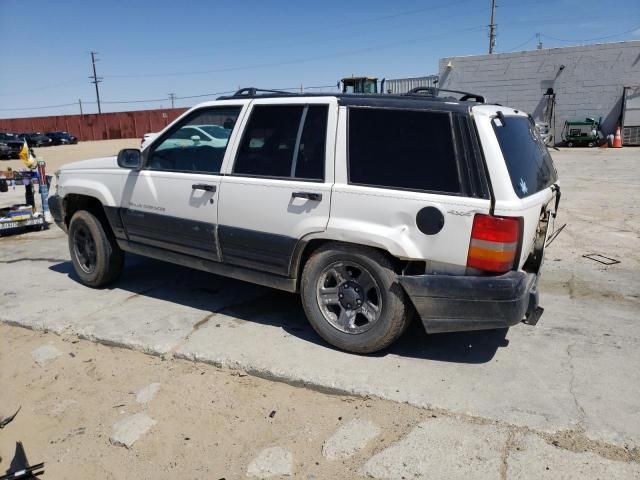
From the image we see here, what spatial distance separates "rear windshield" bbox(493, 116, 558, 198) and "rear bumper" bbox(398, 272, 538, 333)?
23.1 inches

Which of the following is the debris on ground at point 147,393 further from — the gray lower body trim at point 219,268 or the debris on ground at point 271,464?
the gray lower body trim at point 219,268

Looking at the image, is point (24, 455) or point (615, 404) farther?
point (615, 404)

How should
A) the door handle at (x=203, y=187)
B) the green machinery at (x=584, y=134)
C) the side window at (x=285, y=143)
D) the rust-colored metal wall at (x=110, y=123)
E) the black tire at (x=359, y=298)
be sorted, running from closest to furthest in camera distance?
the black tire at (x=359, y=298) < the side window at (x=285, y=143) < the door handle at (x=203, y=187) < the green machinery at (x=584, y=134) < the rust-colored metal wall at (x=110, y=123)

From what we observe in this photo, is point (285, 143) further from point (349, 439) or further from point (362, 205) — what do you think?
point (349, 439)

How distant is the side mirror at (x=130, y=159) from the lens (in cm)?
466

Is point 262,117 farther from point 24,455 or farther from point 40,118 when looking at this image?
point 40,118

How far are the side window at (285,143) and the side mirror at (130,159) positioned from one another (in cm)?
110

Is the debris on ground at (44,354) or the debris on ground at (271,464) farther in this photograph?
the debris on ground at (44,354)

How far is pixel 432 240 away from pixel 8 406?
9.56ft

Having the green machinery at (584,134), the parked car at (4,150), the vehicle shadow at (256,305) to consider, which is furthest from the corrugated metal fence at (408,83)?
the vehicle shadow at (256,305)

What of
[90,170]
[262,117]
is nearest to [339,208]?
[262,117]

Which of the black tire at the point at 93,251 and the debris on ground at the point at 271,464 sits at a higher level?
the black tire at the point at 93,251

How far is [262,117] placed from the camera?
411cm

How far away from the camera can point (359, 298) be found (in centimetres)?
367
